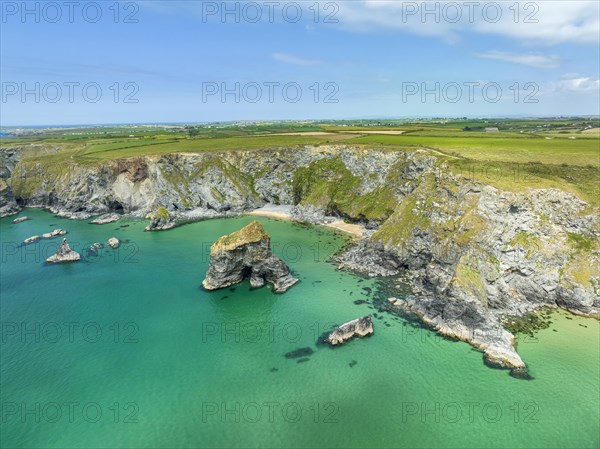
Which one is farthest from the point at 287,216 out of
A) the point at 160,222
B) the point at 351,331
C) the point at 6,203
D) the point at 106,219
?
the point at 6,203

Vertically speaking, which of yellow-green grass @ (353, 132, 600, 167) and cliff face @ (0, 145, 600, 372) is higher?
yellow-green grass @ (353, 132, 600, 167)

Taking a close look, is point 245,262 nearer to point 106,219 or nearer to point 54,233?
point 54,233

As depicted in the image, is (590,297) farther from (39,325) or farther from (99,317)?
(39,325)

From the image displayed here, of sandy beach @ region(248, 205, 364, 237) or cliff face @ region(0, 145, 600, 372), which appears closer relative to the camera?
cliff face @ region(0, 145, 600, 372)

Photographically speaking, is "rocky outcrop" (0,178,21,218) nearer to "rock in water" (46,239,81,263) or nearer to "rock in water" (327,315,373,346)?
"rock in water" (46,239,81,263)

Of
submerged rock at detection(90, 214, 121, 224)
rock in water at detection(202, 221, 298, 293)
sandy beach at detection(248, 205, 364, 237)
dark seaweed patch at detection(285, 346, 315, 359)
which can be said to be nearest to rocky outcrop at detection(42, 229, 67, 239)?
submerged rock at detection(90, 214, 121, 224)

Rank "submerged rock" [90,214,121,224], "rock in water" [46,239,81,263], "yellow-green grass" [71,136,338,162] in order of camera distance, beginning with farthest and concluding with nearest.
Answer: "yellow-green grass" [71,136,338,162], "submerged rock" [90,214,121,224], "rock in water" [46,239,81,263]
